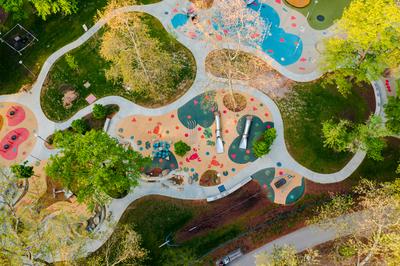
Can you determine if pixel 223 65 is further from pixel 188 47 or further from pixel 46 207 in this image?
pixel 46 207

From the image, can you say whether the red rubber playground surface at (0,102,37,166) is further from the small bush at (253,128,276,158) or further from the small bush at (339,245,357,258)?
the small bush at (339,245,357,258)

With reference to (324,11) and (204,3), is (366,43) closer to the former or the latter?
(324,11)

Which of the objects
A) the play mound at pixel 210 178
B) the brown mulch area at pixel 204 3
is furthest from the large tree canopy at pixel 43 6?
the play mound at pixel 210 178

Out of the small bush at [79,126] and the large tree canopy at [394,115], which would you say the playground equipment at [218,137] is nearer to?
the small bush at [79,126]

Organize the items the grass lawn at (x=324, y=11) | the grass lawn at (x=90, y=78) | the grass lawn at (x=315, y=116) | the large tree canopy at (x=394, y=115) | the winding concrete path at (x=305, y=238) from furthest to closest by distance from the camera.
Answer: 1. the grass lawn at (x=324, y=11)
2. the grass lawn at (x=90, y=78)
3. the grass lawn at (x=315, y=116)
4. the winding concrete path at (x=305, y=238)
5. the large tree canopy at (x=394, y=115)

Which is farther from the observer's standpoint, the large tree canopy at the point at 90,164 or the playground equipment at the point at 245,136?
the playground equipment at the point at 245,136

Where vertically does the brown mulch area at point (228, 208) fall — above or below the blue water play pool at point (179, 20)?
below

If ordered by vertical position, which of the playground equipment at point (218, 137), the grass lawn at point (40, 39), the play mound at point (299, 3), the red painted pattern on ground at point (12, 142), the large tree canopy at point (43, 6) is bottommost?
the playground equipment at point (218, 137)
